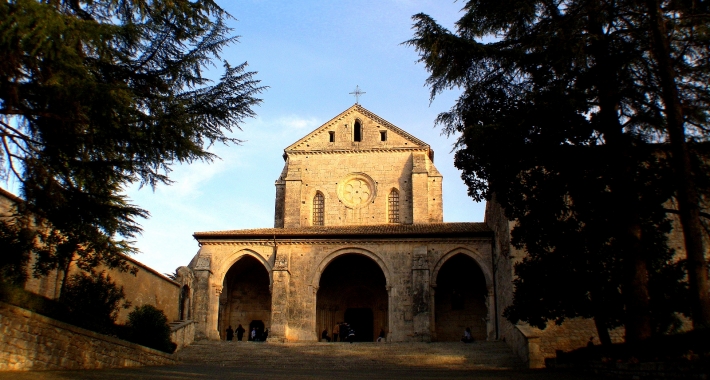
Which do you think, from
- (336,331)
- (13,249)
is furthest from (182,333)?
(13,249)

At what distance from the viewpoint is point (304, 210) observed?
30875mm

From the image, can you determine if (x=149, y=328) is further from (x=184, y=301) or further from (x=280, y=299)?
(x=184, y=301)

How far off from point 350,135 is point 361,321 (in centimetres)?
963

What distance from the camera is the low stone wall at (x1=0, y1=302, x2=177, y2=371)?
9.86 m

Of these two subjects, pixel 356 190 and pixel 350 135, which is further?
pixel 350 135

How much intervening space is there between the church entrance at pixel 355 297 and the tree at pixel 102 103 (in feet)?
57.0

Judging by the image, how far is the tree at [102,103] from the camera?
817 cm

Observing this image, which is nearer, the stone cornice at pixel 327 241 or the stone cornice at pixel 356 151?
the stone cornice at pixel 327 241

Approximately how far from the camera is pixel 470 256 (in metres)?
25.0

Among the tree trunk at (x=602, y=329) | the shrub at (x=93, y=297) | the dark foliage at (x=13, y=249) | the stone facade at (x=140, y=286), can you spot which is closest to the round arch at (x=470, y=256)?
the stone facade at (x=140, y=286)

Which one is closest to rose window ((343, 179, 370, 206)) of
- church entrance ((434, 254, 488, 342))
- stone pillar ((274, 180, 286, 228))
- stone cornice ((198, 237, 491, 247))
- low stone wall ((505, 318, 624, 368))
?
stone pillar ((274, 180, 286, 228))

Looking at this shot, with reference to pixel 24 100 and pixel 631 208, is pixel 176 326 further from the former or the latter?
pixel 631 208

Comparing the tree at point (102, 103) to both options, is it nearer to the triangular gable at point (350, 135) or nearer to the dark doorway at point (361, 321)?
the dark doorway at point (361, 321)

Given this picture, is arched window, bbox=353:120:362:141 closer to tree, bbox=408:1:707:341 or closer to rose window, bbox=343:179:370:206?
rose window, bbox=343:179:370:206
